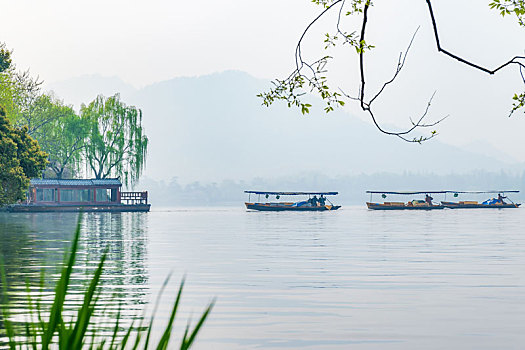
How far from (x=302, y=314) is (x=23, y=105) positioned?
7095cm

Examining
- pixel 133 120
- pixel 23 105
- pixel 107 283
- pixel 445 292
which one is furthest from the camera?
pixel 133 120

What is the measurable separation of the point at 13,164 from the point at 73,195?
35.5m

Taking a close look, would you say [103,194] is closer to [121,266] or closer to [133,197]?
[133,197]

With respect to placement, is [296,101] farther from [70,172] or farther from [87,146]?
[70,172]

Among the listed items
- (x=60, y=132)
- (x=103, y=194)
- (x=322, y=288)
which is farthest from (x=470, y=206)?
(x=322, y=288)

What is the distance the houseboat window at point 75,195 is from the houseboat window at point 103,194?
823mm

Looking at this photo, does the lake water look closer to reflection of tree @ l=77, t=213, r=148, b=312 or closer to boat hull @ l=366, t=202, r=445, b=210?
reflection of tree @ l=77, t=213, r=148, b=312

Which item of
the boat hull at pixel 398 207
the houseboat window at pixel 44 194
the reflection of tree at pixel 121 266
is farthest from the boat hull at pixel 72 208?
the reflection of tree at pixel 121 266

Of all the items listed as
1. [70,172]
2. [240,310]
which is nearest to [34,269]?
[240,310]

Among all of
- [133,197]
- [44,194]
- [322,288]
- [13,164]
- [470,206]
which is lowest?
[322,288]

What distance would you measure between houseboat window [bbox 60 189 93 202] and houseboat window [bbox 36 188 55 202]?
95cm

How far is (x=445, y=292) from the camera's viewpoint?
58.8ft

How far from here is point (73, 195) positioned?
273 feet

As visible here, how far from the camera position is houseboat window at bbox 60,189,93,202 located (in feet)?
271
